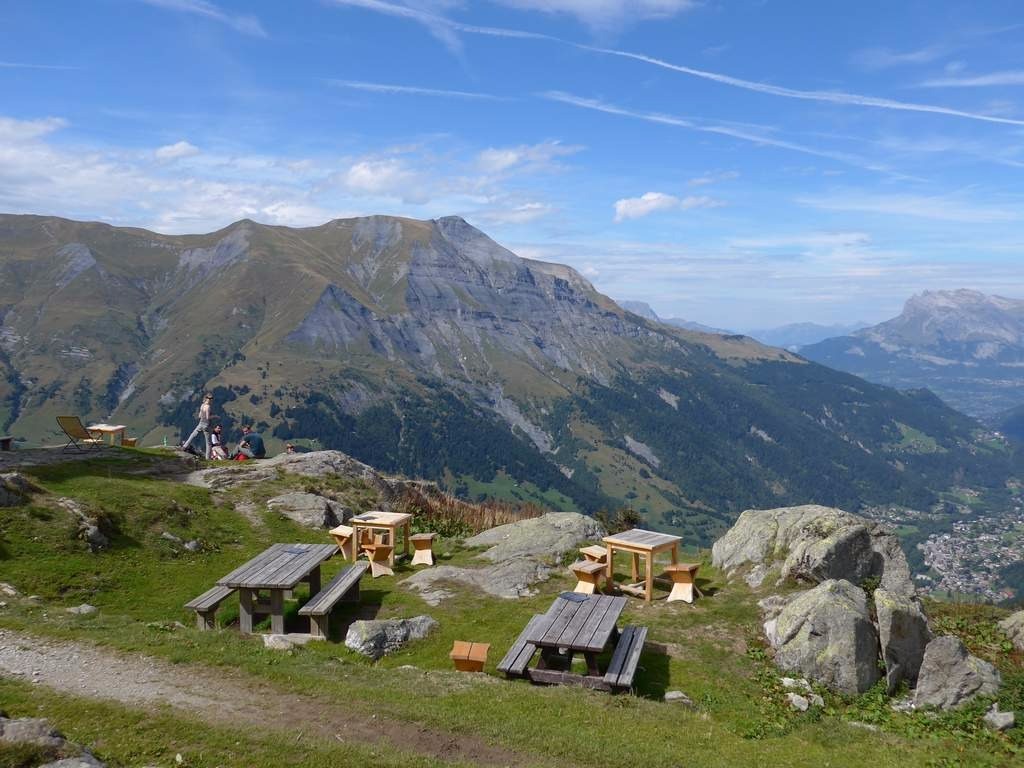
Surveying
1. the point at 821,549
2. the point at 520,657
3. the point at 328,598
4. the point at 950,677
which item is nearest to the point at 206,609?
the point at 328,598

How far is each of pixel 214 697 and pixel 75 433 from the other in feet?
68.9

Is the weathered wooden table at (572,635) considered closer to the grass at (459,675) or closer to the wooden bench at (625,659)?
the wooden bench at (625,659)

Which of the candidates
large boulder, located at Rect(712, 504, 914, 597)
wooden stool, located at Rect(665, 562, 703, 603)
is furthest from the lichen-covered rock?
wooden stool, located at Rect(665, 562, 703, 603)

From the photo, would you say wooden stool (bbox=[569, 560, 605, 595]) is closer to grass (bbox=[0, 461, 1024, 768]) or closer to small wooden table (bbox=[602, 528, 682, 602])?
small wooden table (bbox=[602, 528, 682, 602])

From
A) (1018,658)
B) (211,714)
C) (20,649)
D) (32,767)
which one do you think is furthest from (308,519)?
(1018,658)

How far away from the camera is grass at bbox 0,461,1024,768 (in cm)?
1139

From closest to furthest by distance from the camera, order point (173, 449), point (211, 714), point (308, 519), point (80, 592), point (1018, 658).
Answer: point (211, 714)
point (1018, 658)
point (80, 592)
point (308, 519)
point (173, 449)

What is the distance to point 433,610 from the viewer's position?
1900cm

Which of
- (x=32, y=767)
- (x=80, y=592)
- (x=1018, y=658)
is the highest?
(x=32, y=767)

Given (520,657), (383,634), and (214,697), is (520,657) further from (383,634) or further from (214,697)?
(214,697)

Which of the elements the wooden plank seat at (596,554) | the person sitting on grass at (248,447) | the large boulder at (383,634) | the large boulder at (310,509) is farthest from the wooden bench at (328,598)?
the person sitting on grass at (248,447)

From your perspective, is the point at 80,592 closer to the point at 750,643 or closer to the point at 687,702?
the point at 687,702

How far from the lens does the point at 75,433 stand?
2812 cm

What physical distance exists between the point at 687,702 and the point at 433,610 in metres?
7.64
